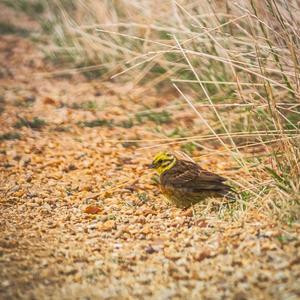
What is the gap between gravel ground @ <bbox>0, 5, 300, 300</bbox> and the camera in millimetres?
3354

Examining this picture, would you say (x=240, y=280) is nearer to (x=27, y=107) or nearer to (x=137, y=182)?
(x=137, y=182)

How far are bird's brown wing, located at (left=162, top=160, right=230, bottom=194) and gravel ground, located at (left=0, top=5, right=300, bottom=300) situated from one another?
18 centimetres

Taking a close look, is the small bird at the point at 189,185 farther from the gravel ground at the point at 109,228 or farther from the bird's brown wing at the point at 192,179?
the gravel ground at the point at 109,228

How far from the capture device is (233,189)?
15.2ft

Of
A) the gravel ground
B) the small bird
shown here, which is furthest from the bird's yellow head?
the gravel ground

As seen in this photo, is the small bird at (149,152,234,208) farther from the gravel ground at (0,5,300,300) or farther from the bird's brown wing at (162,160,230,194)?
the gravel ground at (0,5,300,300)

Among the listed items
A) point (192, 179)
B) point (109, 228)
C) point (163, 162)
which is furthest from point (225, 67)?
point (109, 228)

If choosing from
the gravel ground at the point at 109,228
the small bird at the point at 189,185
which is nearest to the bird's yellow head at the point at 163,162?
the small bird at the point at 189,185

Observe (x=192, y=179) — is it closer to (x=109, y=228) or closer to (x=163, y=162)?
(x=163, y=162)

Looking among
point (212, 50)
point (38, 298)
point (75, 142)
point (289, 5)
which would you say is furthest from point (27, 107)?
point (38, 298)

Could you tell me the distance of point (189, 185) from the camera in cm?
465

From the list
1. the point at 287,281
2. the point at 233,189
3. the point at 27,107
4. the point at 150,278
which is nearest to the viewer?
the point at 287,281

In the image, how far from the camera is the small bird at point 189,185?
4.55 m

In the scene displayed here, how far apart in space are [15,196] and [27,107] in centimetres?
238
